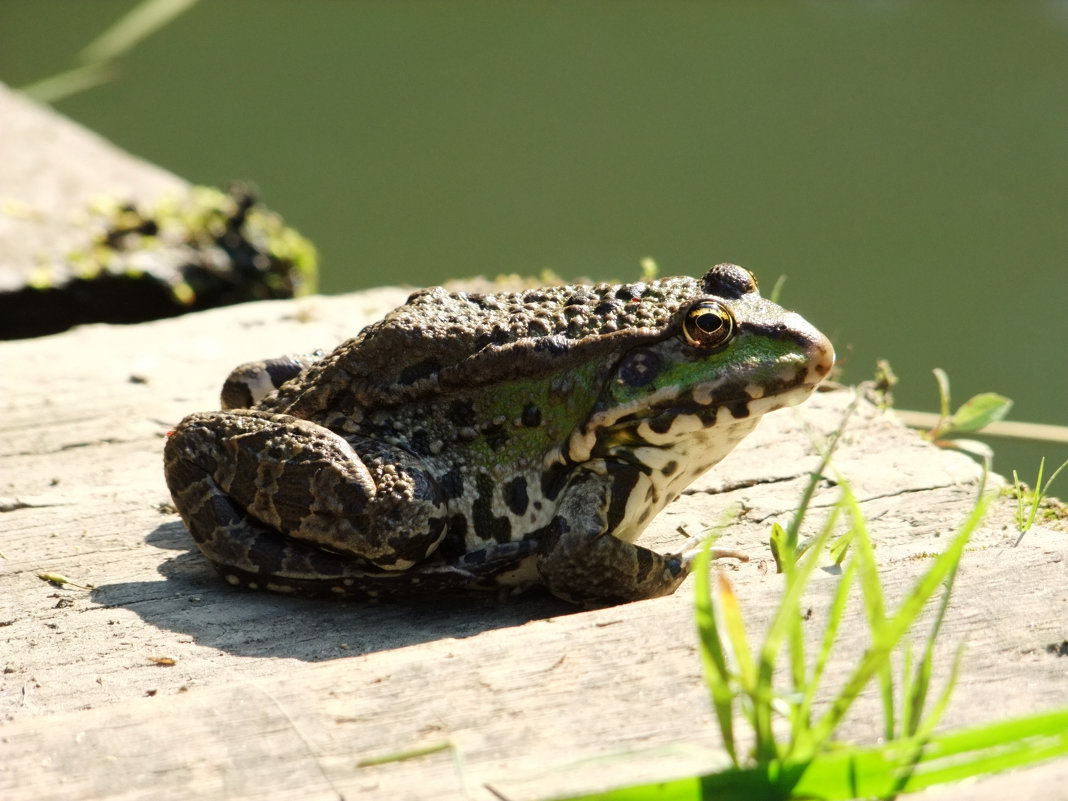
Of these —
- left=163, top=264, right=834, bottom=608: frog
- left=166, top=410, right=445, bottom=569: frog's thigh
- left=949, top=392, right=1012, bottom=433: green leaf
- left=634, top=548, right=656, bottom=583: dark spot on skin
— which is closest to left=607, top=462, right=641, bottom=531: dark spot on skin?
left=163, top=264, right=834, bottom=608: frog

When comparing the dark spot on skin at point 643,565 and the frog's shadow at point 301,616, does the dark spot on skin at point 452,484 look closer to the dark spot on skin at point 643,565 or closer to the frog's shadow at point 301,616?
the frog's shadow at point 301,616

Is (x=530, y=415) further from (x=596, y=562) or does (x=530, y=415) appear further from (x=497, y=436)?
(x=596, y=562)

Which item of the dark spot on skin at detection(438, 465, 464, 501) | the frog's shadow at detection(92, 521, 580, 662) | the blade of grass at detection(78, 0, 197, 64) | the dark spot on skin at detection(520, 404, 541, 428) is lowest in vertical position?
the frog's shadow at detection(92, 521, 580, 662)

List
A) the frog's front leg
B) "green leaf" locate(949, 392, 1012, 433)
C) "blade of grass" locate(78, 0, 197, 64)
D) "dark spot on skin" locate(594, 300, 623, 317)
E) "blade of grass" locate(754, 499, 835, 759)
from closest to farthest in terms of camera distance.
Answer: "blade of grass" locate(754, 499, 835, 759) < "dark spot on skin" locate(594, 300, 623, 317) < the frog's front leg < "green leaf" locate(949, 392, 1012, 433) < "blade of grass" locate(78, 0, 197, 64)

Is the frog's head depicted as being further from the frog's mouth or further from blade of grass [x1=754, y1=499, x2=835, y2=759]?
blade of grass [x1=754, y1=499, x2=835, y2=759]

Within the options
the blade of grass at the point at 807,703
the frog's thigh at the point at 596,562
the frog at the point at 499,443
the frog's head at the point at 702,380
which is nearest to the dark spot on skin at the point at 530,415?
the frog at the point at 499,443

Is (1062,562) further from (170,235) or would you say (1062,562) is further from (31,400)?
(170,235)

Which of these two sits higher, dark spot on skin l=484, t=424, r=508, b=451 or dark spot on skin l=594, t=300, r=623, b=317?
dark spot on skin l=594, t=300, r=623, b=317

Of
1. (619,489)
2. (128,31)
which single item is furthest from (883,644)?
(128,31)
